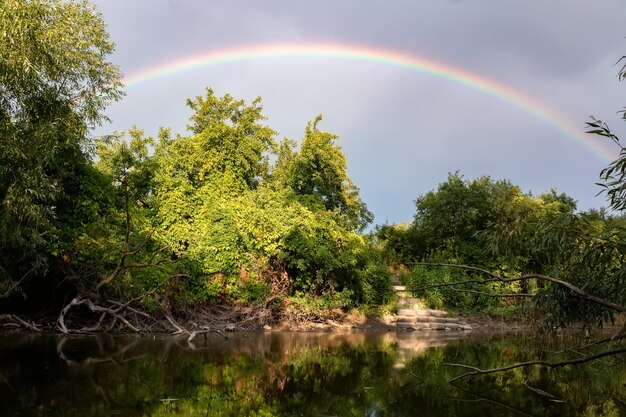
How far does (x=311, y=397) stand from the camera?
22.7 ft

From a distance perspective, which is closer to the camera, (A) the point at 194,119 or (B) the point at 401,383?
(B) the point at 401,383

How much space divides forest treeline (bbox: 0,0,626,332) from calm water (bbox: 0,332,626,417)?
60.6 inches

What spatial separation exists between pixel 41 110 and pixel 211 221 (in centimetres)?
752

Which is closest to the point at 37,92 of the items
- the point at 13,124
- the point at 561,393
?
the point at 13,124

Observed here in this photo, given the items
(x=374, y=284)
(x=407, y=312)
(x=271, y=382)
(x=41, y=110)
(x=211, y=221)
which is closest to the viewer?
(x=271, y=382)

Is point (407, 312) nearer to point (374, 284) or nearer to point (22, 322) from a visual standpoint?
point (374, 284)

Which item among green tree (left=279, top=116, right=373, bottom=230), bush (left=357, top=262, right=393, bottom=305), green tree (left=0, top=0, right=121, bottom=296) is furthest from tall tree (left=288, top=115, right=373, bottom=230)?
green tree (left=0, top=0, right=121, bottom=296)

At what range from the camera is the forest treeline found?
7.74 meters

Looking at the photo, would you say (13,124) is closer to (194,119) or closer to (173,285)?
(173,285)

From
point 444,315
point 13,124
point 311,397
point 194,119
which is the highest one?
point 194,119

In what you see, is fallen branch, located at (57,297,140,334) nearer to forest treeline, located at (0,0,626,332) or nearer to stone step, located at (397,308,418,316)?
forest treeline, located at (0,0,626,332)

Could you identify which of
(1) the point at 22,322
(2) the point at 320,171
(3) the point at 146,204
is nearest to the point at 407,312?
(2) the point at 320,171

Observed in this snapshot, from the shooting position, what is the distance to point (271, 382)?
7.98 m

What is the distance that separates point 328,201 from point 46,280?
48.2ft
